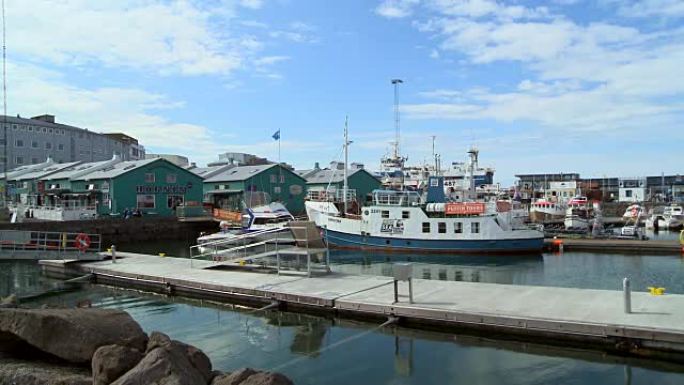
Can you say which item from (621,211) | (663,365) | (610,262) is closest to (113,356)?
(663,365)

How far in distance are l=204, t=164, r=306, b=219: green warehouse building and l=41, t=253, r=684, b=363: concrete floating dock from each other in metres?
41.4

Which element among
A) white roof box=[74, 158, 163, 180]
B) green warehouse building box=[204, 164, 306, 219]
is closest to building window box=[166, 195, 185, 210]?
white roof box=[74, 158, 163, 180]

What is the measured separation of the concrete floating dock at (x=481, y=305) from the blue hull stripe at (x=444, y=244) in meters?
14.4

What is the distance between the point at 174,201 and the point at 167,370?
5136 cm

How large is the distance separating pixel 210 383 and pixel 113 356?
1581mm

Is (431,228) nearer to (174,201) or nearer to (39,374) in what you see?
(39,374)

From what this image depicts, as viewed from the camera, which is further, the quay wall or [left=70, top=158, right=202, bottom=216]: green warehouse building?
[left=70, top=158, right=202, bottom=216]: green warehouse building

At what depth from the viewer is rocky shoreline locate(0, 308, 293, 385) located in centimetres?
764

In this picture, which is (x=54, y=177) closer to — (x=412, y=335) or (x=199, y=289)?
(x=199, y=289)

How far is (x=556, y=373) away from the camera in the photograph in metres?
10.4

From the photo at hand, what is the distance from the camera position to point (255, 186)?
202 feet

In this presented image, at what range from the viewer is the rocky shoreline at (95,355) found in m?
7.64

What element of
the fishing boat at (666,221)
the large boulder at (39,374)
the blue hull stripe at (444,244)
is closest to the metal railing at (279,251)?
the large boulder at (39,374)

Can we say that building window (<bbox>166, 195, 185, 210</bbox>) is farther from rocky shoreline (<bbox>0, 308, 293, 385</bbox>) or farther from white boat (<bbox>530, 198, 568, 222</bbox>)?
rocky shoreline (<bbox>0, 308, 293, 385</bbox>)
